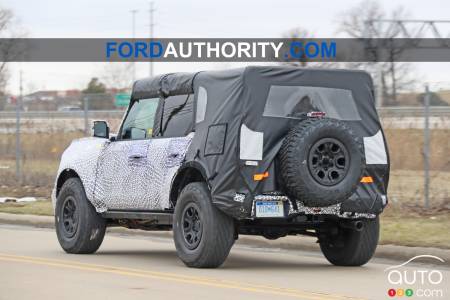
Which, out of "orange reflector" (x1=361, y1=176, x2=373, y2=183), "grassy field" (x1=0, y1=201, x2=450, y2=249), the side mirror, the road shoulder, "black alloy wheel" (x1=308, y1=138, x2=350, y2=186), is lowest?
the road shoulder

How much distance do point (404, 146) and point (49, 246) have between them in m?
7.50

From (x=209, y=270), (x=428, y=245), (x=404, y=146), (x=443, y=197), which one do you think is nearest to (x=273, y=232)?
(x=209, y=270)

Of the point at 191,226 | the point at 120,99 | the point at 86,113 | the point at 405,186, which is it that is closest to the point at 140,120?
the point at 191,226

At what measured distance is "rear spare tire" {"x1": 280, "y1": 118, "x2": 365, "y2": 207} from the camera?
1095 cm

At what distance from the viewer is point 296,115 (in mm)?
11508

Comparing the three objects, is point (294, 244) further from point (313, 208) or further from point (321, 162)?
point (321, 162)

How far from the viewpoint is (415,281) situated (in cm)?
1067

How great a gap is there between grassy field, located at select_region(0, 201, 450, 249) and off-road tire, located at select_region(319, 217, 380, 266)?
4.34 feet

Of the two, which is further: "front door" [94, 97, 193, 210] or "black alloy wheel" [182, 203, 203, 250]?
"front door" [94, 97, 193, 210]

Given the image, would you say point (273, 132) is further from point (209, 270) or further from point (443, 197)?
point (443, 197)

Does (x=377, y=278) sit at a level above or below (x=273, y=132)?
below

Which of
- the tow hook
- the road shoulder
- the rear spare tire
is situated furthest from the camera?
the road shoulder

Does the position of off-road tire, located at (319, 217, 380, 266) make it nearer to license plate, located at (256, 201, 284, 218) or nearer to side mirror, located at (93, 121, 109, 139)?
license plate, located at (256, 201, 284, 218)

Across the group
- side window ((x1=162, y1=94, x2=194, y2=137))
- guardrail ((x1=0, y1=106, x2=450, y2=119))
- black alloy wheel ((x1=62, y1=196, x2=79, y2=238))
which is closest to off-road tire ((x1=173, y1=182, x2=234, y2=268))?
side window ((x1=162, y1=94, x2=194, y2=137))
